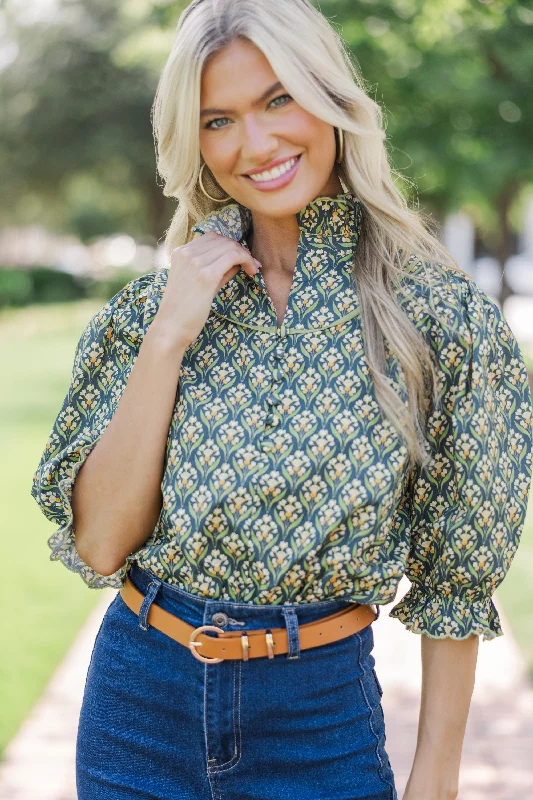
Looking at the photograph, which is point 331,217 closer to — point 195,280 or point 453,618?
point 195,280

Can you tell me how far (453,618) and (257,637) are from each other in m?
0.39

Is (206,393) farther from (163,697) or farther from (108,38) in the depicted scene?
(108,38)

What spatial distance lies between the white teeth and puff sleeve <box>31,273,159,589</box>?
0.37m

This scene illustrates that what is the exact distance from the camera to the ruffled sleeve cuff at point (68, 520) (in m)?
2.30

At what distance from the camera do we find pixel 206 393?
2217mm

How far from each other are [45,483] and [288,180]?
84 cm

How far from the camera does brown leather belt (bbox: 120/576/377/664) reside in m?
2.10

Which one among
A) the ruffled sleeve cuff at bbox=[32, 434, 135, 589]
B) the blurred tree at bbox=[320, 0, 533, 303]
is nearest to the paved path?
the ruffled sleeve cuff at bbox=[32, 434, 135, 589]

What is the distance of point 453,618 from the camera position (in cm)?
214

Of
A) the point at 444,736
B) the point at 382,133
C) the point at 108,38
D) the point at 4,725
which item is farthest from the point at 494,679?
the point at 108,38

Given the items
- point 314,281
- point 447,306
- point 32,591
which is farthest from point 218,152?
point 32,591

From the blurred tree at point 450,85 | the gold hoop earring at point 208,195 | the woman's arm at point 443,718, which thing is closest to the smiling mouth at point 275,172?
the gold hoop earring at point 208,195

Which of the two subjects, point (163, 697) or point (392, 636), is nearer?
point (163, 697)

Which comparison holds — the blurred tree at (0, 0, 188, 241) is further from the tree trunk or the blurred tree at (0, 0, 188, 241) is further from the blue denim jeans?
the blue denim jeans
